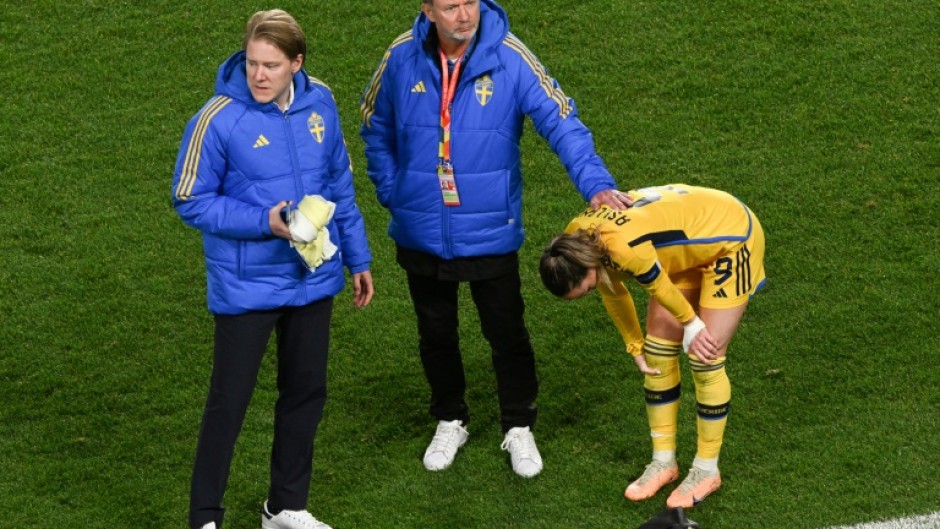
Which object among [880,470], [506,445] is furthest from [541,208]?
[880,470]

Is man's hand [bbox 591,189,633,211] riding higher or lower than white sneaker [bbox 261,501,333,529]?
higher

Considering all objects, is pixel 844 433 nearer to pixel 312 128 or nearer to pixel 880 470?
pixel 880 470

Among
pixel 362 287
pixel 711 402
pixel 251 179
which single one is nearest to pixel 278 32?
pixel 251 179

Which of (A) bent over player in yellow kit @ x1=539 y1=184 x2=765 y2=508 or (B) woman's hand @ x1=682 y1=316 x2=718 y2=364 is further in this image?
(B) woman's hand @ x1=682 y1=316 x2=718 y2=364

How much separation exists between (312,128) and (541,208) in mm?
2955

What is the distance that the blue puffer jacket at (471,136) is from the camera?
6160 mm

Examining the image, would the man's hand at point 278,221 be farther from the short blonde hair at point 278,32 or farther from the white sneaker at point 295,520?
the white sneaker at point 295,520

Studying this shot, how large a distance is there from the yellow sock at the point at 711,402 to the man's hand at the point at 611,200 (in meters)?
0.70

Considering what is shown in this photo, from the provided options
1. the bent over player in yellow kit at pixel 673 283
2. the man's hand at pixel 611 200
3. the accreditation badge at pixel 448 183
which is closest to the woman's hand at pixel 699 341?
the bent over player in yellow kit at pixel 673 283

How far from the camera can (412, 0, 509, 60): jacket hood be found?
6.12m

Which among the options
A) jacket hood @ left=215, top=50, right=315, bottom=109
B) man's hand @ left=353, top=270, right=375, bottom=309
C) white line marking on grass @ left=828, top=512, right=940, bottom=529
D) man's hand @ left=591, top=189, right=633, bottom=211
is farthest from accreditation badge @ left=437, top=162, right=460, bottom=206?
white line marking on grass @ left=828, top=512, right=940, bottom=529

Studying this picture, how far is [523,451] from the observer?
675 cm

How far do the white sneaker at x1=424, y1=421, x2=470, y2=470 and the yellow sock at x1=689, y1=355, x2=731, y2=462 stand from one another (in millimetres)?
1091

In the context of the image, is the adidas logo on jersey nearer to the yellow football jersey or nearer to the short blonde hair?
the short blonde hair
